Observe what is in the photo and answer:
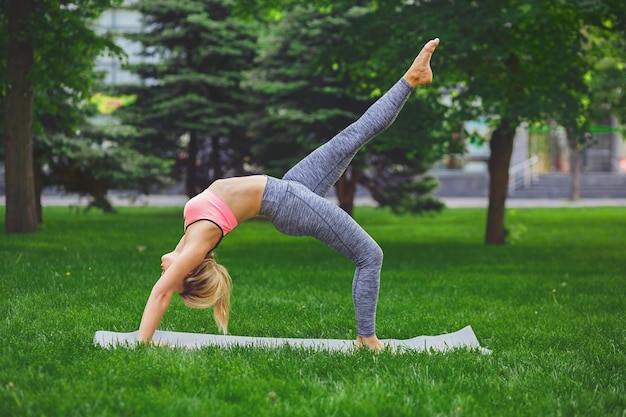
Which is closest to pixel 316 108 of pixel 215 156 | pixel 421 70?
pixel 215 156

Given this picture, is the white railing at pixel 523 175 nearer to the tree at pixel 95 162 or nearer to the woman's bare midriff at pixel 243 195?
the tree at pixel 95 162

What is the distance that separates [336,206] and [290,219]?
12.5 inches

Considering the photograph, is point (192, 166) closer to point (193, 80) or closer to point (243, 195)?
point (193, 80)

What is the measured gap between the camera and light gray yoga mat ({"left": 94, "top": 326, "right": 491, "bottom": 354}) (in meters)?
5.27

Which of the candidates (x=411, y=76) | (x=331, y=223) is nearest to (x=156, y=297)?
(x=331, y=223)

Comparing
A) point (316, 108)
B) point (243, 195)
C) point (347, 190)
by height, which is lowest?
point (347, 190)

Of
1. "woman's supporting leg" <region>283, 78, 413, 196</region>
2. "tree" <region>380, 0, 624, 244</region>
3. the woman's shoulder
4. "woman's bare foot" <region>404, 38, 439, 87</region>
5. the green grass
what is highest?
"tree" <region>380, 0, 624, 244</region>

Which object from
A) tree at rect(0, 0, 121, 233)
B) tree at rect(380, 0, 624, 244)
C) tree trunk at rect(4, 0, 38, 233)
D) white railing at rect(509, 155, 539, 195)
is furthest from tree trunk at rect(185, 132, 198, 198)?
white railing at rect(509, 155, 539, 195)

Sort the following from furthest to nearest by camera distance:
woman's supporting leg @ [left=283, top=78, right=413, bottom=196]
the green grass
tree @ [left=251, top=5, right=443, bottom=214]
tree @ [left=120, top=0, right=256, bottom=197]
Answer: tree @ [left=120, top=0, right=256, bottom=197] < tree @ [left=251, top=5, right=443, bottom=214] < woman's supporting leg @ [left=283, top=78, right=413, bottom=196] < the green grass

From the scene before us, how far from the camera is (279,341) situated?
18.2 ft

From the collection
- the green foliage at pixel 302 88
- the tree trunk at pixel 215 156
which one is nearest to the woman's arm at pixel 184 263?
the green foliage at pixel 302 88

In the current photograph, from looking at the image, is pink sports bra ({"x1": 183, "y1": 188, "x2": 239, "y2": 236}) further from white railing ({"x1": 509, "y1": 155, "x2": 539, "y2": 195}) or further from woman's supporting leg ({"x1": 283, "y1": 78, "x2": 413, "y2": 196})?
white railing ({"x1": 509, "y1": 155, "x2": 539, "y2": 195})

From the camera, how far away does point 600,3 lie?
10.1 meters

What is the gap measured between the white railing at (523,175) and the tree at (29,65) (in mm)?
30281
